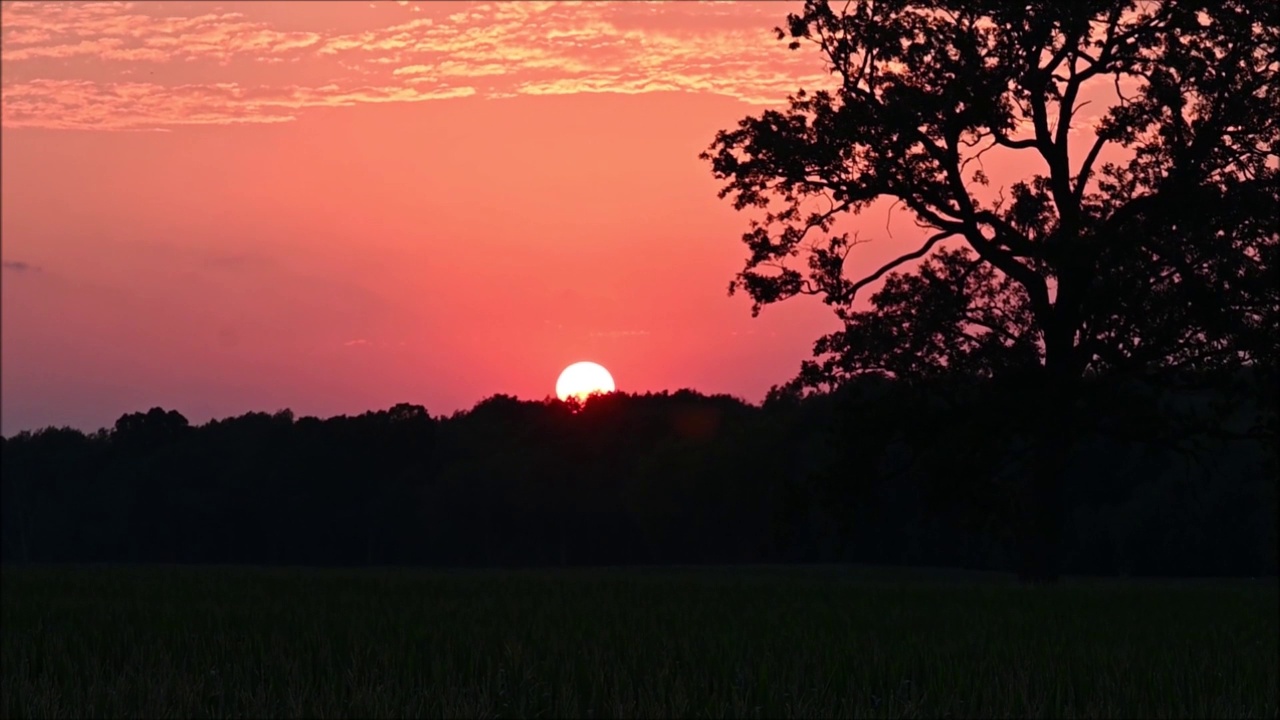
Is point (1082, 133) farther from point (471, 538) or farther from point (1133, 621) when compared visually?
point (471, 538)

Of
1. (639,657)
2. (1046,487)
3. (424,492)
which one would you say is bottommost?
(639,657)

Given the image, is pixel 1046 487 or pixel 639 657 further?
pixel 1046 487

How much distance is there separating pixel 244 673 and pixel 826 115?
63.2ft

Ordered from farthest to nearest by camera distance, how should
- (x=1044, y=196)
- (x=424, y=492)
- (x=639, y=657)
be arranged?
(x=424, y=492) → (x=1044, y=196) → (x=639, y=657)

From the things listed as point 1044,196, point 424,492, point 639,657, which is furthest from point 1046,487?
point 424,492

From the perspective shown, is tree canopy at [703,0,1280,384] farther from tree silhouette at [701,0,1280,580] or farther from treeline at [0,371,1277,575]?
treeline at [0,371,1277,575]

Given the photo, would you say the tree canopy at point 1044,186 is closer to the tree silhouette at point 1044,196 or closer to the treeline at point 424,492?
the tree silhouette at point 1044,196

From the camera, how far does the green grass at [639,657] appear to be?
326 inches

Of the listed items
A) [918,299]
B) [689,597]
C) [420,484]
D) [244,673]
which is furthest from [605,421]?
[244,673]

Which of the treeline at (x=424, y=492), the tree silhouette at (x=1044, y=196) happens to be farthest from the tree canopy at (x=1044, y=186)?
the treeline at (x=424, y=492)

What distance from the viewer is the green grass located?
829cm

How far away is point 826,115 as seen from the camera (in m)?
27.0

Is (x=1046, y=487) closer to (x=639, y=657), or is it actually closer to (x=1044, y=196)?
(x=1044, y=196)

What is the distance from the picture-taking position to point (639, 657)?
36.9ft
